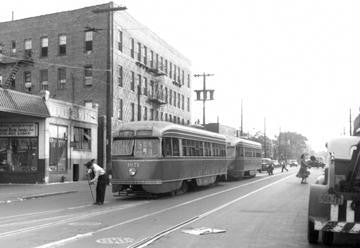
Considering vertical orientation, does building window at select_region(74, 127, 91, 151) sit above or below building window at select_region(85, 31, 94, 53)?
below

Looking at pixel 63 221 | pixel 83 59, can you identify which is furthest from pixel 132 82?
pixel 63 221

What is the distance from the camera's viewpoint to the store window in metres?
32.1

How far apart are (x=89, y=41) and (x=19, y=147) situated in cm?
1412

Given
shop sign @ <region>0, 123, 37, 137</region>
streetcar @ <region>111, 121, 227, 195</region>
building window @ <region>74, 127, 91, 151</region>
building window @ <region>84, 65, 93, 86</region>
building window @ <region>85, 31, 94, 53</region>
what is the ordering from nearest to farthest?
1. streetcar @ <region>111, 121, 227, 195</region>
2. shop sign @ <region>0, 123, 37, 137</region>
3. building window @ <region>74, 127, 91, 151</region>
4. building window @ <region>84, 65, 93, 86</region>
5. building window @ <region>85, 31, 94, 53</region>

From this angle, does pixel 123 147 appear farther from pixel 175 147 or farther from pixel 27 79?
pixel 27 79

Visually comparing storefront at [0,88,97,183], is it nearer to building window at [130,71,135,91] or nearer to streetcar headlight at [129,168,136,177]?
streetcar headlight at [129,168,136,177]

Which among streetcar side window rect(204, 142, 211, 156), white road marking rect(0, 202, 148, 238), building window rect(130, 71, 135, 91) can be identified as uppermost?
building window rect(130, 71, 135, 91)

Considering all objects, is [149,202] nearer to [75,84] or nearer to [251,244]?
[251,244]

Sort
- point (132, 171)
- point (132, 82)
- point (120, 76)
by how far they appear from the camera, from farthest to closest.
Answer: point (132, 82), point (120, 76), point (132, 171)

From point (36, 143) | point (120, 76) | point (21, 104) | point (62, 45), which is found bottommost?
point (36, 143)

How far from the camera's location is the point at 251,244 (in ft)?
32.6

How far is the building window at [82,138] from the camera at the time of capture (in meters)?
36.1

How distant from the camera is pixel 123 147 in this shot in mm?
21281

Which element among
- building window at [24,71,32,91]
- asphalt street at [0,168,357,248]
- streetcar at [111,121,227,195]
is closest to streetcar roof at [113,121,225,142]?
streetcar at [111,121,227,195]
